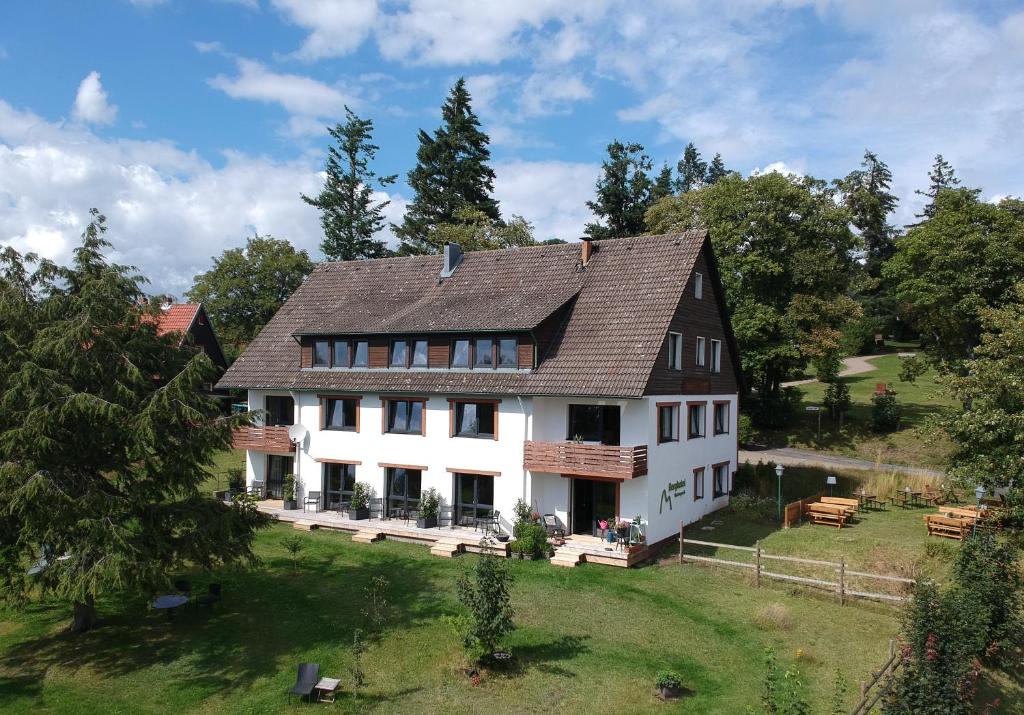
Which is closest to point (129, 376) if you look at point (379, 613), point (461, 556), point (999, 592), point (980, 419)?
point (379, 613)

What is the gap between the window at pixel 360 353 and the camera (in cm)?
2630

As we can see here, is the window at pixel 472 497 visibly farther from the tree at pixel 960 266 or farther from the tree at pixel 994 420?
the tree at pixel 960 266

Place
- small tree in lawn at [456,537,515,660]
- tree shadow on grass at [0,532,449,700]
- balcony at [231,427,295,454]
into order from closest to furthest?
small tree in lawn at [456,537,515,660] < tree shadow on grass at [0,532,449,700] < balcony at [231,427,295,454]

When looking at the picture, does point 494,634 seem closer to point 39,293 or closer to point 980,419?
point 39,293

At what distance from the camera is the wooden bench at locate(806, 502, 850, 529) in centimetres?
2456

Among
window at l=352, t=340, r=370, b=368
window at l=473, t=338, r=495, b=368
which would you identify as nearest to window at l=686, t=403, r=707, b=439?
window at l=473, t=338, r=495, b=368

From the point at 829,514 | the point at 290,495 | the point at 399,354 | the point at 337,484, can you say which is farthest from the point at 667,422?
the point at 290,495

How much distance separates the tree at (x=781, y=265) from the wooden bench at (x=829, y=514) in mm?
15393

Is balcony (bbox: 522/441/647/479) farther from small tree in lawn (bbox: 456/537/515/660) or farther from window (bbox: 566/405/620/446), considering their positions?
small tree in lawn (bbox: 456/537/515/660)

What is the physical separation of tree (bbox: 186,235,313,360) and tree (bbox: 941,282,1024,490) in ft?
154

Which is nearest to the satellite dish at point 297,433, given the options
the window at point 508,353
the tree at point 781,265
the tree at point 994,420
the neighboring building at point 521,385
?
the neighboring building at point 521,385

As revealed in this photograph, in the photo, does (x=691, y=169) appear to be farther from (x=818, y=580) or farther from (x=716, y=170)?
(x=818, y=580)

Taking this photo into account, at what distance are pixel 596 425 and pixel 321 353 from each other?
38.0 ft

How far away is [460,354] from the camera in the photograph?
2436 cm
